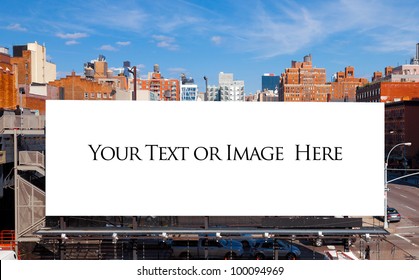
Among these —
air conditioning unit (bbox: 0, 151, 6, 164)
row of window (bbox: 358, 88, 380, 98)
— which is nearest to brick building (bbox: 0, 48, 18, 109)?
air conditioning unit (bbox: 0, 151, 6, 164)

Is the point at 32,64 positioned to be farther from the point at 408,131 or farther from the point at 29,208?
the point at 29,208

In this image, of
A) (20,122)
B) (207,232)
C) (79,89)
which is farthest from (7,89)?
(79,89)

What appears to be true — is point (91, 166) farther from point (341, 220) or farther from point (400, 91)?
point (400, 91)

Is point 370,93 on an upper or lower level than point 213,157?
upper

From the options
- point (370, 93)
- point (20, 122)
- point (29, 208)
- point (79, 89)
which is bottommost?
point (29, 208)

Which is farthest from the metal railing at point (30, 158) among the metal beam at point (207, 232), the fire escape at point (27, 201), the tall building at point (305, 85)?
the tall building at point (305, 85)

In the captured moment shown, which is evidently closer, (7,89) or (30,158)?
(30,158)

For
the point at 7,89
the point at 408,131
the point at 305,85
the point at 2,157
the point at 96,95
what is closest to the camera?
the point at 2,157
